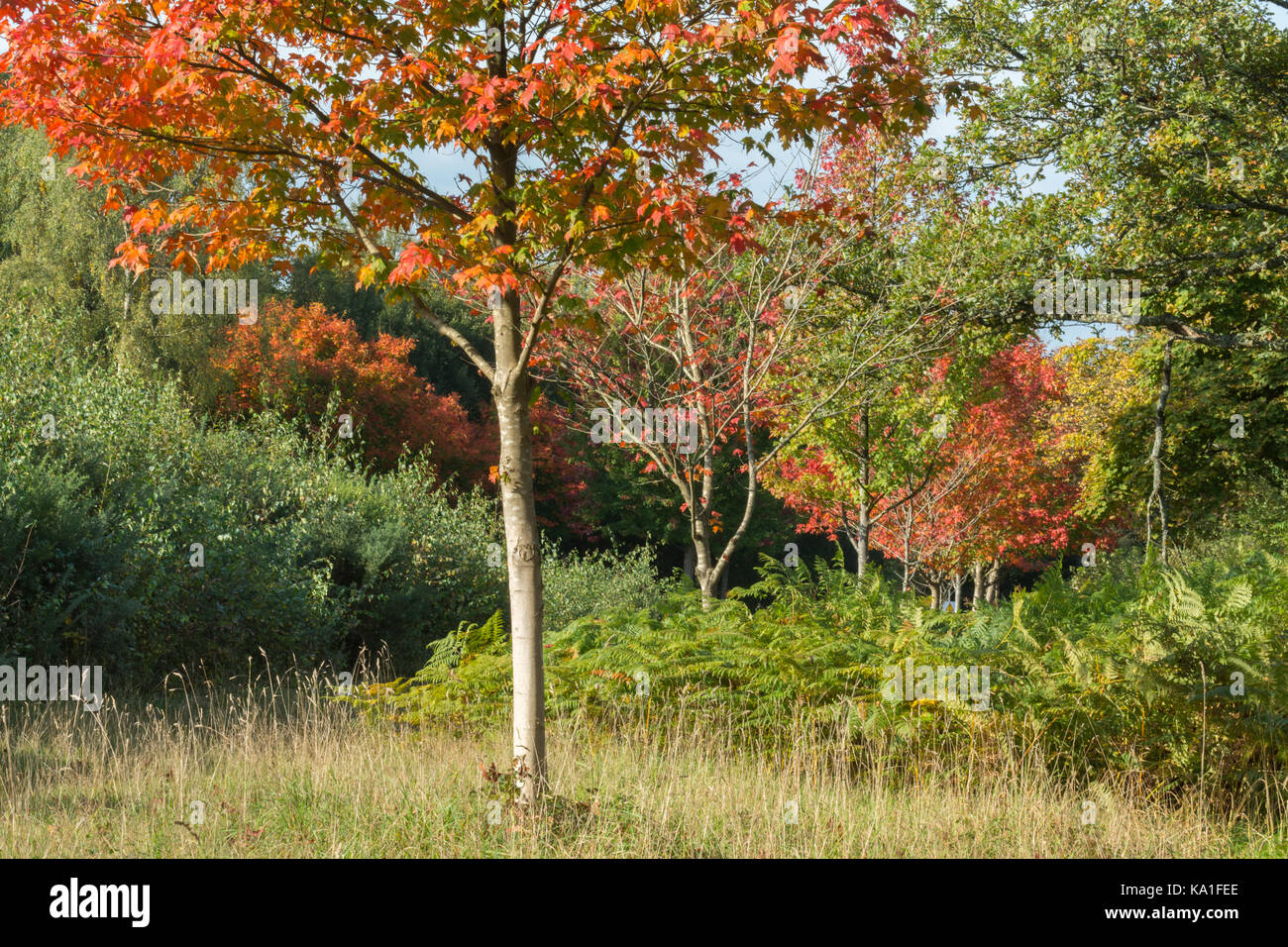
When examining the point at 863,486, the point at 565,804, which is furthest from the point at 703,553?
the point at 565,804

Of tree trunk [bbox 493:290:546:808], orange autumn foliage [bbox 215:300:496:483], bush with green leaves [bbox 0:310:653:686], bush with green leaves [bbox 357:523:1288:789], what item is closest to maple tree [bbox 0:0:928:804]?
tree trunk [bbox 493:290:546:808]

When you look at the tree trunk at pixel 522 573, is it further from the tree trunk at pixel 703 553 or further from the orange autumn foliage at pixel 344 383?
the orange autumn foliage at pixel 344 383

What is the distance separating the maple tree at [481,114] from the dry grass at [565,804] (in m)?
0.56

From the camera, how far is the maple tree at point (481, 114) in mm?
4391

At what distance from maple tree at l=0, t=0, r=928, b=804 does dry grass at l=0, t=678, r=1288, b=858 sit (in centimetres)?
56

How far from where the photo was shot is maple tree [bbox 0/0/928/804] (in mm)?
4391

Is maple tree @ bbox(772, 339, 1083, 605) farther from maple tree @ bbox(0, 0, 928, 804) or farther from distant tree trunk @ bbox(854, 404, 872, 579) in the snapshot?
maple tree @ bbox(0, 0, 928, 804)

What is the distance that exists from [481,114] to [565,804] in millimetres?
3296

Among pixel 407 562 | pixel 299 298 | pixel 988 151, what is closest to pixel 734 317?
pixel 988 151

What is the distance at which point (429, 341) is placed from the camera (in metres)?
31.0

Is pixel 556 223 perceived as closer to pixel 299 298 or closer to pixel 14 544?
pixel 14 544

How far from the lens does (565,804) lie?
15.9 ft

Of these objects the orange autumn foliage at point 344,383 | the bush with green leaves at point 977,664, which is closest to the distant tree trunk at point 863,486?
the bush with green leaves at point 977,664
